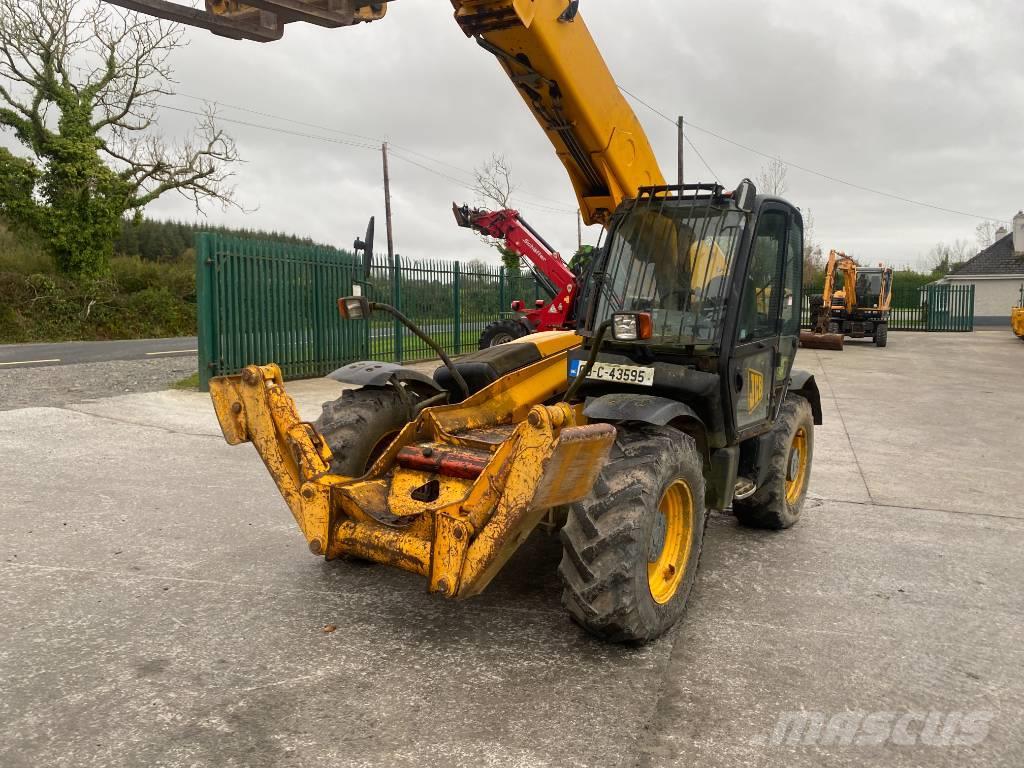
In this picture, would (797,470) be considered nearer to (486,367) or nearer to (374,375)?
(486,367)

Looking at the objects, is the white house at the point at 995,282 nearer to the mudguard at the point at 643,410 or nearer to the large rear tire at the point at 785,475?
the large rear tire at the point at 785,475

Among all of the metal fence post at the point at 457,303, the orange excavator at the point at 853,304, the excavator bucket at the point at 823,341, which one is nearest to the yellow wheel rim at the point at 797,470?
the metal fence post at the point at 457,303

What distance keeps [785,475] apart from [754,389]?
940 mm

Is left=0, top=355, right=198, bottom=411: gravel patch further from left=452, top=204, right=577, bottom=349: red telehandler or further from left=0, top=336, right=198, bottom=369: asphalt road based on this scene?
left=452, top=204, right=577, bottom=349: red telehandler

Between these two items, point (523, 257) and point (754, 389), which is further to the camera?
point (523, 257)

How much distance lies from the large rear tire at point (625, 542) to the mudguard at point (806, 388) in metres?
2.29

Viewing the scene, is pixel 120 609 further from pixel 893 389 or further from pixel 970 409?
pixel 893 389

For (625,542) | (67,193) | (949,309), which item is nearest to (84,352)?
(67,193)

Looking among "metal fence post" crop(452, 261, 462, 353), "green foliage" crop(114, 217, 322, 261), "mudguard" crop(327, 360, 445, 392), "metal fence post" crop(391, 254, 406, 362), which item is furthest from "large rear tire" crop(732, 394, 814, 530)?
"green foliage" crop(114, 217, 322, 261)

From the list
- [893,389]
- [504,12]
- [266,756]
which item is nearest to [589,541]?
[266,756]

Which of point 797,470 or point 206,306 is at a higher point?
point 206,306

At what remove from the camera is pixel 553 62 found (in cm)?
514

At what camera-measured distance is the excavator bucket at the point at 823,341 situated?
74.8 ft

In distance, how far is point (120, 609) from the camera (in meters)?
3.92
